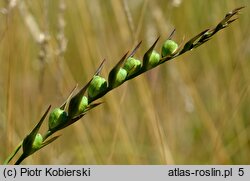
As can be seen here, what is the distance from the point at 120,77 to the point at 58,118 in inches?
2.3

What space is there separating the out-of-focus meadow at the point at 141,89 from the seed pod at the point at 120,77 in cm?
47

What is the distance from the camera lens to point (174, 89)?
62.5 inches

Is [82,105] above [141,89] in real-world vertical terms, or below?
above

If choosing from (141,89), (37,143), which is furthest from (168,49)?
(141,89)

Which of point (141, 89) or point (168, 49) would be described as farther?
point (141, 89)

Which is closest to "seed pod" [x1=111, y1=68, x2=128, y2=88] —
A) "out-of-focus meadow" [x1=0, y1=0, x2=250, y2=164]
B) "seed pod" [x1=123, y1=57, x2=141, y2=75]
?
"seed pod" [x1=123, y1=57, x2=141, y2=75]

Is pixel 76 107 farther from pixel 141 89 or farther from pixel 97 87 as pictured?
pixel 141 89

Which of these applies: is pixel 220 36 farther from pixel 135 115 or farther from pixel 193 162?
pixel 135 115

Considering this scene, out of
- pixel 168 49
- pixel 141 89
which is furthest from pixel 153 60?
pixel 141 89

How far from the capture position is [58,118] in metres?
0.42

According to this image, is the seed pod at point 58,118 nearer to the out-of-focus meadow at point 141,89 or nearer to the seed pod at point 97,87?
the seed pod at point 97,87

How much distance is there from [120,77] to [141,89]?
2.34ft

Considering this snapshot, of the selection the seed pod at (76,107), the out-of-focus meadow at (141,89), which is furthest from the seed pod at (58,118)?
the out-of-focus meadow at (141,89)

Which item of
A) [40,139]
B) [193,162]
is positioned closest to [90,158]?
[193,162]
